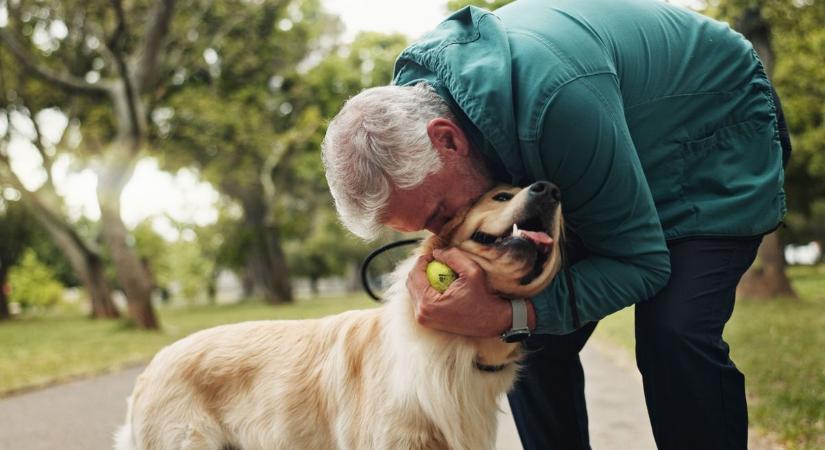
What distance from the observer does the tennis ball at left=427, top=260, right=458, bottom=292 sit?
226 centimetres

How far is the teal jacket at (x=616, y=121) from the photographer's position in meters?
2.07

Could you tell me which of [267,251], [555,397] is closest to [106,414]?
[555,397]

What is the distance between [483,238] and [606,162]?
44 cm

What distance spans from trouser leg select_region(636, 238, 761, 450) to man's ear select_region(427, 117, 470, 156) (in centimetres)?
74

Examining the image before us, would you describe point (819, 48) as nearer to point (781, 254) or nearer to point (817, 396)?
point (781, 254)

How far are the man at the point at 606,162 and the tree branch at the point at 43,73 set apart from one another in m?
13.4

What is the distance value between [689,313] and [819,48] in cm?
1949

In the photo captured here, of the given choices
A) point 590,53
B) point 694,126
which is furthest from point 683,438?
point 590,53

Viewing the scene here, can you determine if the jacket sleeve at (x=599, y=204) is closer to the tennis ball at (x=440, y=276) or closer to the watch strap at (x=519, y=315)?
the watch strap at (x=519, y=315)

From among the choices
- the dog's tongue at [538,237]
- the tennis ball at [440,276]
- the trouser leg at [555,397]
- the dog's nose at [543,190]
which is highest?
the dog's nose at [543,190]

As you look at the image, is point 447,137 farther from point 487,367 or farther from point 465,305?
point 487,367

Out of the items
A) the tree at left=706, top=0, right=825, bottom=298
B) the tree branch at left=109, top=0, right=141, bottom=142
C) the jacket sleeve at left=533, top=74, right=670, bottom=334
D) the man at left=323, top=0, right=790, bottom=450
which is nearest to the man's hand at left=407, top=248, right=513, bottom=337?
the man at left=323, top=0, right=790, bottom=450

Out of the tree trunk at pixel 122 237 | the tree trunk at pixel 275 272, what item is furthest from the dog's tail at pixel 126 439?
the tree trunk at pixel 275 272

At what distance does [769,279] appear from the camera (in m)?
14.1
